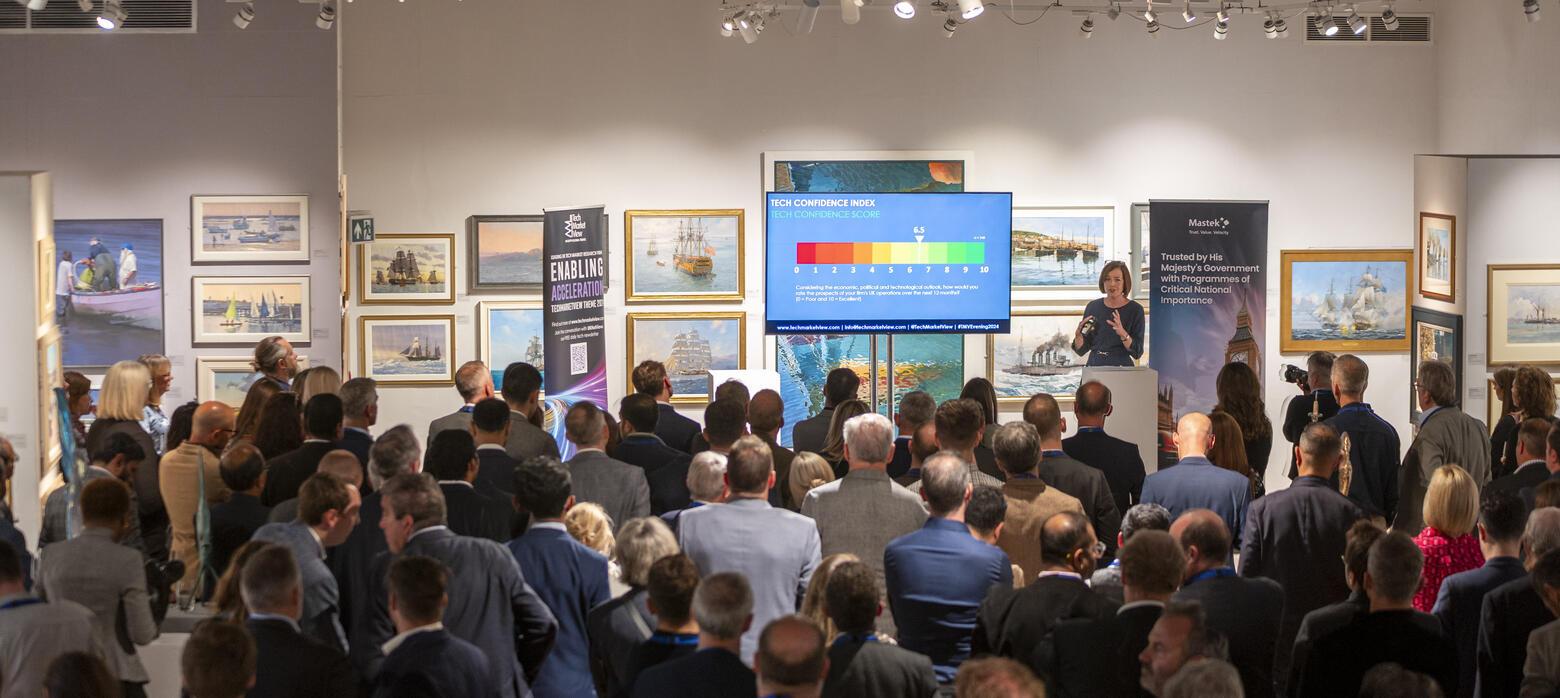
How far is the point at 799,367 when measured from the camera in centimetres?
1359

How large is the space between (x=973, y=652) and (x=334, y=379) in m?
4.74

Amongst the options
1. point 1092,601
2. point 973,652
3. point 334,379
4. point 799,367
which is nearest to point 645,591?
point 973,652

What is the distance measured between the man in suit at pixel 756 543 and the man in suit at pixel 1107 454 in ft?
7.49

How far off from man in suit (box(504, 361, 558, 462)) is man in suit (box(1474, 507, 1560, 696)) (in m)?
4.40

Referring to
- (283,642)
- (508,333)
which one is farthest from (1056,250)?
(283,642)

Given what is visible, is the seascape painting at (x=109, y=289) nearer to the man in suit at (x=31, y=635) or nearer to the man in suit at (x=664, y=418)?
the man in suit at (x=664, y=418)

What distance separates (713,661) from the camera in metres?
4.70

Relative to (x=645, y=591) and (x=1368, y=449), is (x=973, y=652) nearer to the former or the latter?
(x=645, y=591)

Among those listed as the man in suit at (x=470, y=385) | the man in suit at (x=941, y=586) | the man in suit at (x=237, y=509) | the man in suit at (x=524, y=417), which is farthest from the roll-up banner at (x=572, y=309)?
the man in suit at (x=941, y=586)

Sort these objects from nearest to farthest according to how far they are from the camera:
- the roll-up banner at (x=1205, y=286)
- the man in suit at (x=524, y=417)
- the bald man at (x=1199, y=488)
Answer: the bald man at (x=1199, y=488), the man in suit at (x=524, y=417), the roll-up banner at (x=1205, y=286)

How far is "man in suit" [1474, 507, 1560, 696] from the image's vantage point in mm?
5703

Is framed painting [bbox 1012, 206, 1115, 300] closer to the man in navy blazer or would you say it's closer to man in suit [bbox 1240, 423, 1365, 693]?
man in suit [bbox 1240, 423, 1365, 693]

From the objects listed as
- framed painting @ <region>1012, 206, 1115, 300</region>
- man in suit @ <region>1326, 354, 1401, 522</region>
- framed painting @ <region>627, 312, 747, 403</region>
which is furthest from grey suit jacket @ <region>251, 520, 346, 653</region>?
framed painting @ <region>1012, 206, 1115, 300</region>

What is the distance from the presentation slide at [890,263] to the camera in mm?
11641
